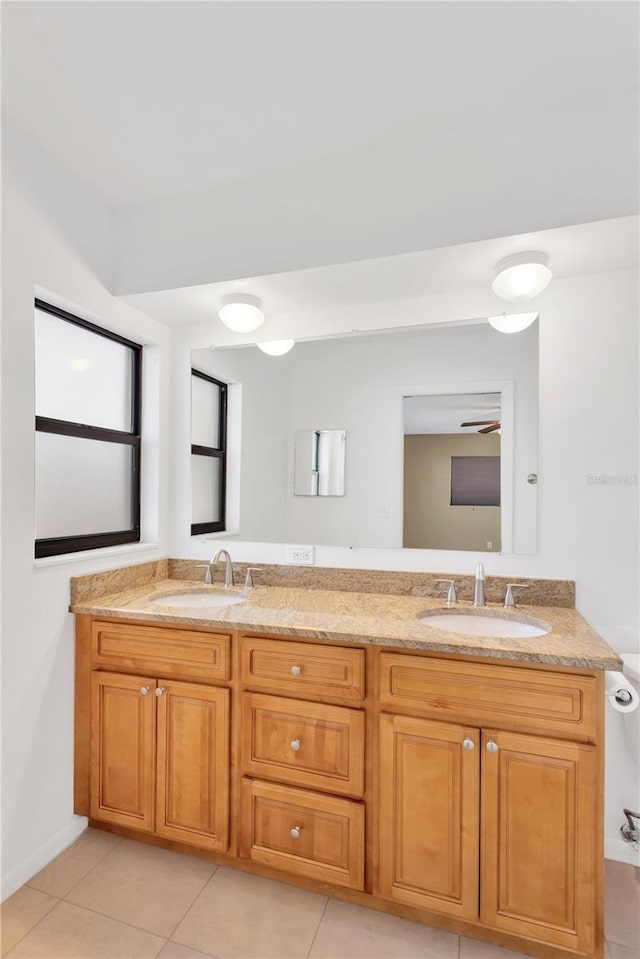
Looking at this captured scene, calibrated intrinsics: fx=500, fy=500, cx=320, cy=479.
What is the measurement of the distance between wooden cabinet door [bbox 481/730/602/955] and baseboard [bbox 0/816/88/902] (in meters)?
1.49

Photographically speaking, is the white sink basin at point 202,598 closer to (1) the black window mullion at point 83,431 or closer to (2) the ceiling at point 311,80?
(1) the black window mullion at point 83,431

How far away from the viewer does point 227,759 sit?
5.70 ft

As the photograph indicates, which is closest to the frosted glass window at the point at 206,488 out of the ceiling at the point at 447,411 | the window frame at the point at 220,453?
the window frame at the point at 220,453

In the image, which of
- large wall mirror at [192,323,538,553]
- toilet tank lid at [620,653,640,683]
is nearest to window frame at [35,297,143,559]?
large wall mirror at [192,323,538,553]

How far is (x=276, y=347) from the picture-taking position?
2.33m

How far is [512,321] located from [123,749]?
2.23 m

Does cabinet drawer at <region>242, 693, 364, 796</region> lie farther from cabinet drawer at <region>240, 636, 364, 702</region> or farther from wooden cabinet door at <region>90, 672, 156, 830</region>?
wooden cabinet door at <region>90, 672, 156, 830</region>

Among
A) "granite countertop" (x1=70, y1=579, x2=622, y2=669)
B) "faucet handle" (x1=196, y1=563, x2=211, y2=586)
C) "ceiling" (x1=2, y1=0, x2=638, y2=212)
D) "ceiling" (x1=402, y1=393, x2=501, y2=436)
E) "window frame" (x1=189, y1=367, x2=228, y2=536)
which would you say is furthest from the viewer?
"window frame" (x1=189, y1=367, x2=228, y2=536)

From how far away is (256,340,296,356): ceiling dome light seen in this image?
2.31 m

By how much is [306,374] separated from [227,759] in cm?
157

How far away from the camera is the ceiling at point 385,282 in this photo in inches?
65.1

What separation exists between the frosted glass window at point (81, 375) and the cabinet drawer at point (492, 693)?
156 cm

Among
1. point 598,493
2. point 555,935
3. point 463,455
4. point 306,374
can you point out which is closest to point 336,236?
point 306,374

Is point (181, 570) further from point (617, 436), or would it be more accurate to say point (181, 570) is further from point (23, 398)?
point (617, 436)
